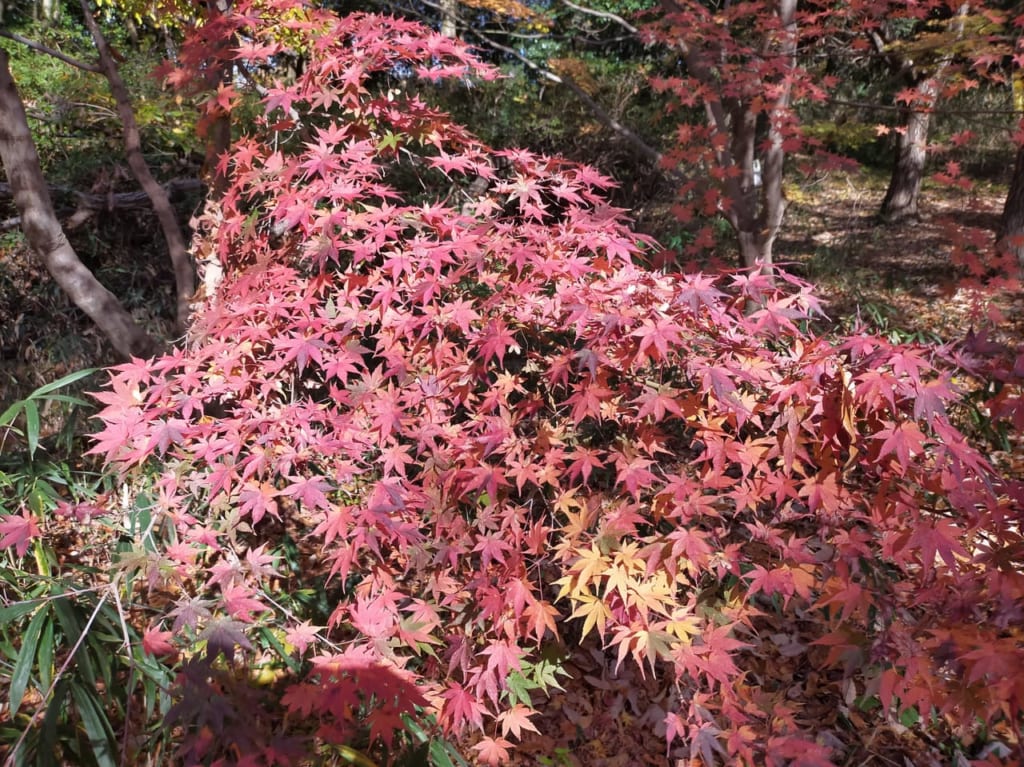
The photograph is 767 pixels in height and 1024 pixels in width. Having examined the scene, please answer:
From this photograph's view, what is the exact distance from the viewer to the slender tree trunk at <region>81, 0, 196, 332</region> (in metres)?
3.05

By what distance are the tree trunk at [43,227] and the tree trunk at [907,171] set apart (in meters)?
7.72

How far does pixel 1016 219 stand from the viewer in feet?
18.1

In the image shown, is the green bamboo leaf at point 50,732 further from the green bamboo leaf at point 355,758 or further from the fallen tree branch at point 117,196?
the fallen tree branch at point 117,196

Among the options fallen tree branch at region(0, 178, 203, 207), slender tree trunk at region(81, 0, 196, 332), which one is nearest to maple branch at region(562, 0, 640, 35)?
slender tree trunk at region(81, 0, 196, 332)

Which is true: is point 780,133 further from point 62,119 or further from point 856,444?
point 62,119

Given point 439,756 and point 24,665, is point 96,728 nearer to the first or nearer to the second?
point 24,665

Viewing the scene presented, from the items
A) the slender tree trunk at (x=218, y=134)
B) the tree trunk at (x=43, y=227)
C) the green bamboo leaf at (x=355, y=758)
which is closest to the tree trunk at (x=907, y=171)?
the slender tree trunk at (x=218, y=134)

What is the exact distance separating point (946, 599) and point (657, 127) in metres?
6.40

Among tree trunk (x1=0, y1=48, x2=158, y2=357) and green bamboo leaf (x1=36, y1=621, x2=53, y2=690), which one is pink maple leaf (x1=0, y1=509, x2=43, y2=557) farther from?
tree trunk (x1=0, y1=48, x2=158, y2=357)

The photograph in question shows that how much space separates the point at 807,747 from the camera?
1845mm

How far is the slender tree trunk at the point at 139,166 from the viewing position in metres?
3.05

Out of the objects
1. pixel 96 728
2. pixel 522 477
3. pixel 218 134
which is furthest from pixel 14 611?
pixel 218 134

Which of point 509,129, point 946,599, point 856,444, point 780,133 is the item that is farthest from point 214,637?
point 509,129

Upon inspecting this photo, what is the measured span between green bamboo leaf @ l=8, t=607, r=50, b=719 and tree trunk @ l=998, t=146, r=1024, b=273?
6.71 m
